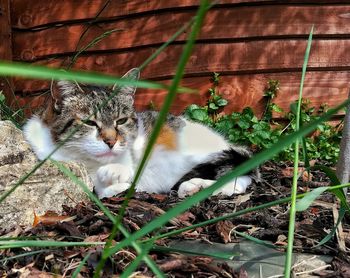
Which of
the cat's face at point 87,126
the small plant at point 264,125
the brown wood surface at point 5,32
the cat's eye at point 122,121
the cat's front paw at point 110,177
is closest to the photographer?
the cat's front paw at point 110,177

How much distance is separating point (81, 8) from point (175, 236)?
3.45 m

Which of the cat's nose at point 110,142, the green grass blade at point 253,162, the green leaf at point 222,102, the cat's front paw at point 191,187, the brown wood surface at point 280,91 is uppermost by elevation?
the brown wood surface at point 280,91

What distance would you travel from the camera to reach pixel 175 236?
5.26ft

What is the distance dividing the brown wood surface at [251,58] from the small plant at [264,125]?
0.15m

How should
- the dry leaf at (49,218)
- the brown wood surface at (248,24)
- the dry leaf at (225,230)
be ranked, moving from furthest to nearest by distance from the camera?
the brown wood surface at (248,24) < the dry leaf at (49,218) < the dry leaf at (225,230)

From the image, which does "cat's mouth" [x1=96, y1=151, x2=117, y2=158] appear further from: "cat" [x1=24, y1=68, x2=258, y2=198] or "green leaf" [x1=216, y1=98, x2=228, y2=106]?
"green leaf" [x1=216, y1=98, x2=228, y2=106]

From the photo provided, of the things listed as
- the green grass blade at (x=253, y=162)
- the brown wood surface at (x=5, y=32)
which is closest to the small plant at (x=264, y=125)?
the brown wood surface at (x=5, y=32)

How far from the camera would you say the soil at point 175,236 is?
4.30 ft

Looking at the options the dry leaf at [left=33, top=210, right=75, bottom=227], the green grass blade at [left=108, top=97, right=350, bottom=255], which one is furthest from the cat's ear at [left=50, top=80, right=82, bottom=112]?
the green grass blade at [left=108, top=97, right=350, bottom=255]

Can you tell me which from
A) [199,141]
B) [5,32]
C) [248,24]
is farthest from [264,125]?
[5,32]

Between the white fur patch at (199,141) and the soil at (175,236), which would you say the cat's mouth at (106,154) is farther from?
the soil at (175,236)

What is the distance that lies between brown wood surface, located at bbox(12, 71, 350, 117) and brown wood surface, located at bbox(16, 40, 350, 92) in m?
0.06

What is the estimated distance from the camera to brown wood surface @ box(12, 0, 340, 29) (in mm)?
4488

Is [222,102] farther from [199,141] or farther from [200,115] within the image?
[199,141]
